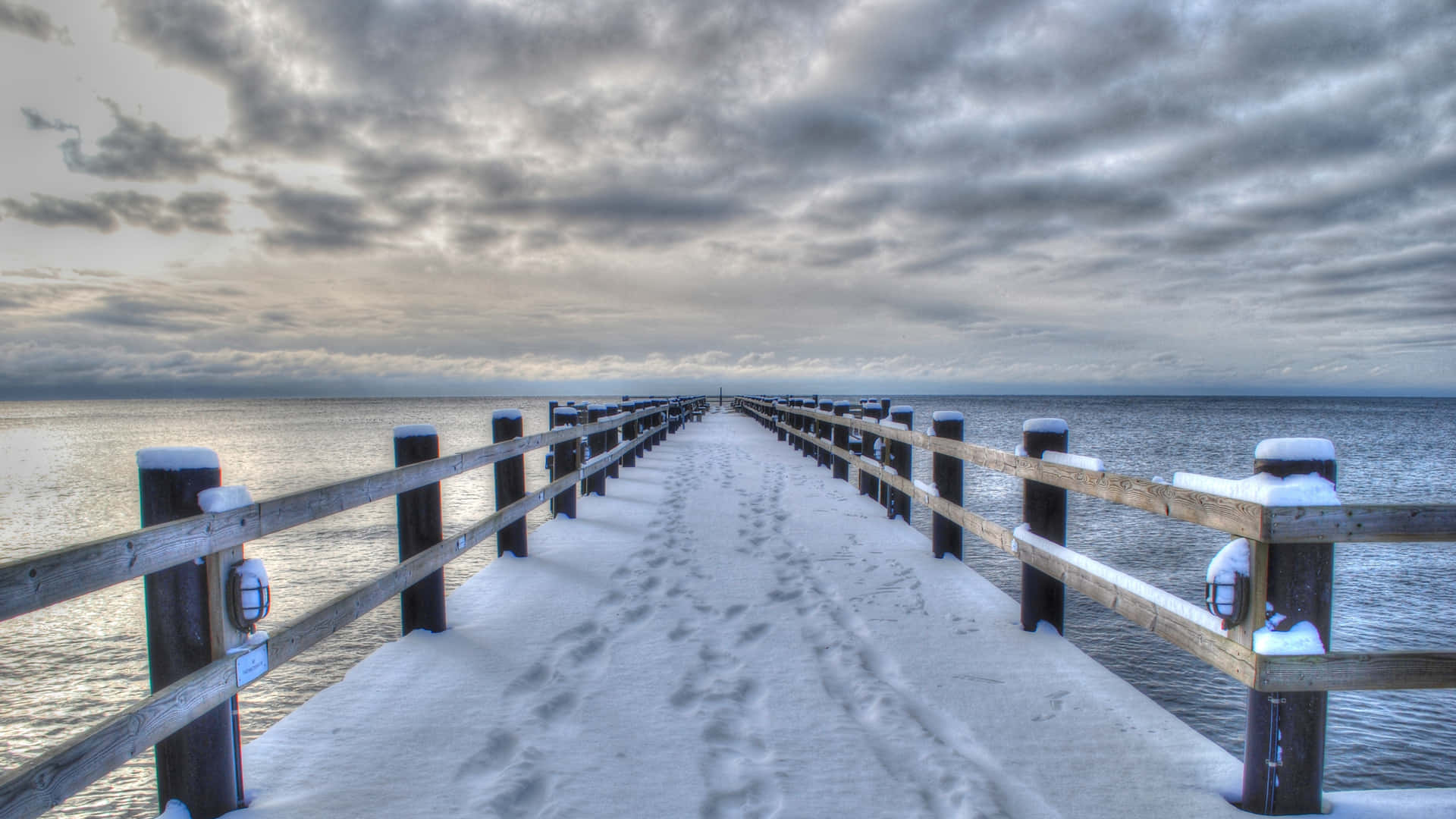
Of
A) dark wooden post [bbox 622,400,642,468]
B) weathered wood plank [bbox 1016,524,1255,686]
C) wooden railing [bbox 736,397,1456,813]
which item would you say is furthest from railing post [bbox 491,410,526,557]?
dark wooden post [bbox 622,400,642,468]

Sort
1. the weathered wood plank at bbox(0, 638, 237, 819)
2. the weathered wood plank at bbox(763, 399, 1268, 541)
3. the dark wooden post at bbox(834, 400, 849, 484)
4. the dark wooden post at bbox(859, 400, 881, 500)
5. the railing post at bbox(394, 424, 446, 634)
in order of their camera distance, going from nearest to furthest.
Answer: the weathered wood plank at bbox(0, 638, 237, 819)
the weathered wood plank at bbox(763, 399, 1268, 541)
the railing post at bbox(394, 424, 446, 634)
the dark wooden post at bbox(859, 400, 881, 500)
the dark wooden post at bbox(834, 400, 849, 484)

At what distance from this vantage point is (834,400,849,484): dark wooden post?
10625 mm

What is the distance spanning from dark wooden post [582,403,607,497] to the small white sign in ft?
21.6

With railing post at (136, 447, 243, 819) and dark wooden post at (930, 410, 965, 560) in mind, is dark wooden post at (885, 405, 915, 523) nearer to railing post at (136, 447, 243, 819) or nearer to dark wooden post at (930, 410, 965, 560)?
dark wooden post at (930, 410, 965, 560)

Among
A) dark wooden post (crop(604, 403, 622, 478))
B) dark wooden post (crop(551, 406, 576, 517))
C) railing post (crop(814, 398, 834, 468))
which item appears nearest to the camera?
dark wooden post (crop(551, 406, 576, 517))

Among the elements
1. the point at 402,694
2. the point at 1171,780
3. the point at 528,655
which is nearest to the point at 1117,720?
the point at 1171,780

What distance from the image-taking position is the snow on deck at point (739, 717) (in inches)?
99.4

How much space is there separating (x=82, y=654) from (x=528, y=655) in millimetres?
5134

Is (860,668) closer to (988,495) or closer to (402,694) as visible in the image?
(402,694)

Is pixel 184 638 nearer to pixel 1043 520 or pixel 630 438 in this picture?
pixel 1043 520

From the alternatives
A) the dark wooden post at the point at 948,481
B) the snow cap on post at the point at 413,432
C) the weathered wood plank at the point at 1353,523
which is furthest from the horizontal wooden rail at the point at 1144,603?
the snow cap on post at the point at 413,432

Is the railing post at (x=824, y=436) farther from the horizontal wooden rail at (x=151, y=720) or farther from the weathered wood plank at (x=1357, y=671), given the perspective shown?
the weathered wood plank at (x=1357, y=671)

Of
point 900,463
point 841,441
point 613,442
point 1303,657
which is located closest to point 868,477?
point 841,441

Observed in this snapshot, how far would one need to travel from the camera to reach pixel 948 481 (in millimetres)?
5691
